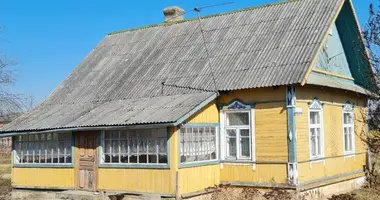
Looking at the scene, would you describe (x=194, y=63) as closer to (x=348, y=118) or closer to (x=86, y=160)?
(x=86, y=160)

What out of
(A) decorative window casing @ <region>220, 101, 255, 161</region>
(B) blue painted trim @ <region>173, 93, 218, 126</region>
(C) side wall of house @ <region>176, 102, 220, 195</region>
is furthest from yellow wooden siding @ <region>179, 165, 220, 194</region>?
(B) blue painted trim @ <region>173, 93, 218, 126</region>

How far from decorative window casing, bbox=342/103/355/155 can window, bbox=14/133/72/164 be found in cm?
907

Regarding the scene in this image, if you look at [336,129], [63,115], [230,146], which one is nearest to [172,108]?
[230,146]

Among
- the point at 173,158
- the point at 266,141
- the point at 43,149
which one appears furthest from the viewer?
the point at 43,149

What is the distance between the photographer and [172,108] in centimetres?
1305

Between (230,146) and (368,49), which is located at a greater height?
(368,49)

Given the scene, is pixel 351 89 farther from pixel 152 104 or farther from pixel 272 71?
pixel 152 104

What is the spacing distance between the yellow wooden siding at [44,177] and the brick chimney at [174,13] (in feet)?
27.0

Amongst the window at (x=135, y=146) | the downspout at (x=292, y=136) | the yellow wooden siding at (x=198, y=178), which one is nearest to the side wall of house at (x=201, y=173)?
the yellow wooden siding at (x=198, y=178)

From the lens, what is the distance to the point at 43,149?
1569 cm

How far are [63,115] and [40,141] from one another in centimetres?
112

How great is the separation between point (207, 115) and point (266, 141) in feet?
5.86

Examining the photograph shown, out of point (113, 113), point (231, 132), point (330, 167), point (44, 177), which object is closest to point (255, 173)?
point (231, 132)

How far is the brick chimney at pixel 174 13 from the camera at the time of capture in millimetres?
20391
